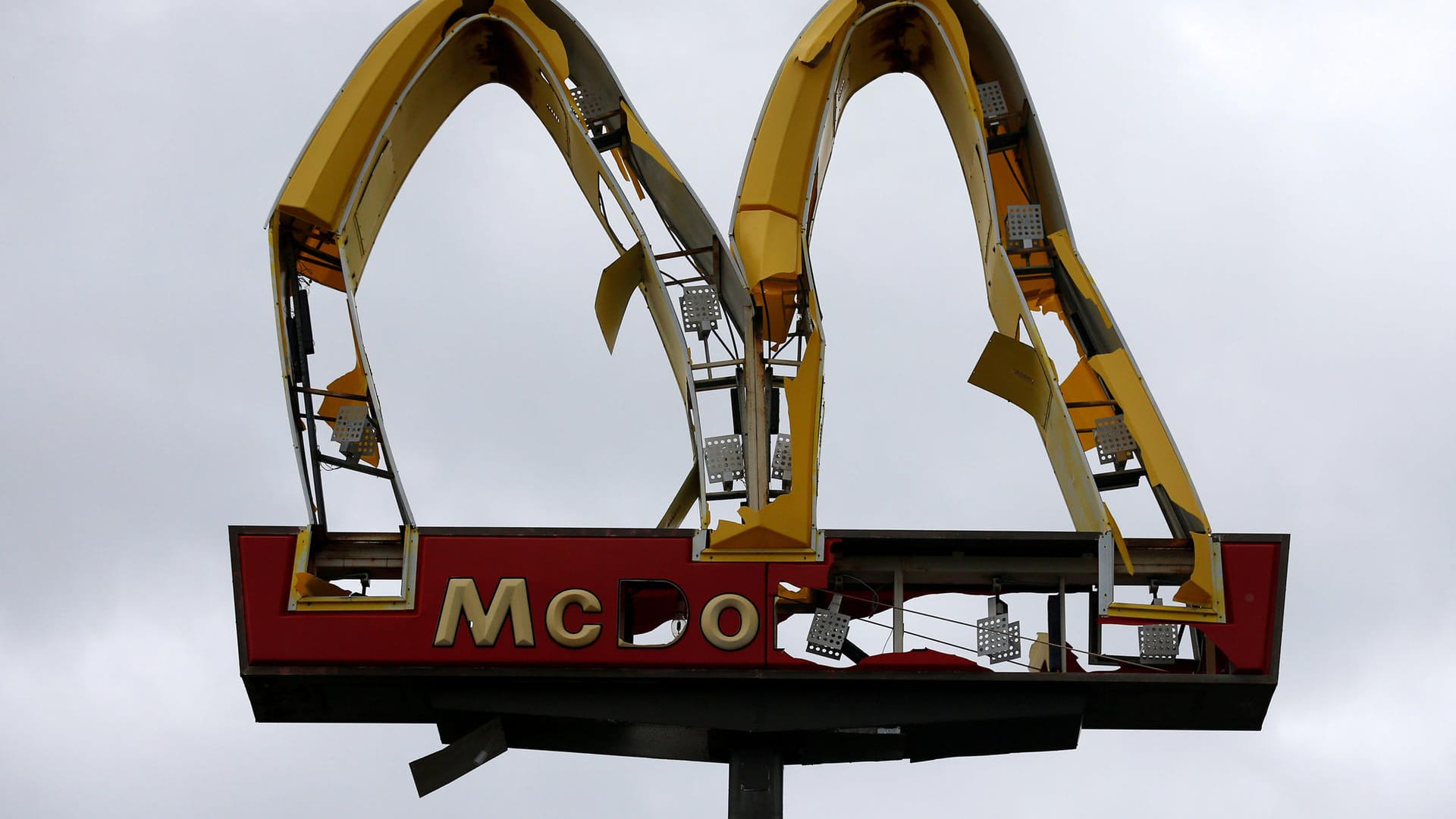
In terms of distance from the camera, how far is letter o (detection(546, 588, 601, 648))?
27.2 m

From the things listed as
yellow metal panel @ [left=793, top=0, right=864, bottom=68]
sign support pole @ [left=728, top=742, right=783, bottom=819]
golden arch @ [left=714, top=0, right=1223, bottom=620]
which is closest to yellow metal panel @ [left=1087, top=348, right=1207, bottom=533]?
golden arch @ [left=714, top=0, right=1223, bottom=620]

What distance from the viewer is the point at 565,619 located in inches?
1075

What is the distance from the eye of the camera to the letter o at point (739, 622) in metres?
27.1

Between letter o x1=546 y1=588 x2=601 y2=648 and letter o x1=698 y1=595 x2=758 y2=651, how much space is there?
121 centimetres

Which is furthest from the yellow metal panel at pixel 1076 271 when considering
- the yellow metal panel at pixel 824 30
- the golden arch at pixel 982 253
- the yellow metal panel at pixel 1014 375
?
the yellow metal panel at pixel 824 30

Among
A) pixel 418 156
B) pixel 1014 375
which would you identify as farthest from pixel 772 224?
pixel 418 156

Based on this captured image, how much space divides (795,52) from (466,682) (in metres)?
8.90

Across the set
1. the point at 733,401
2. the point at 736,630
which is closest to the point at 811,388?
the point at 733,401

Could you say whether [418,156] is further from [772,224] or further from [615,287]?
[772,224]

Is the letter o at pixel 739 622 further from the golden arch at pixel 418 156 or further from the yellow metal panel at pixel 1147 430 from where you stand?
the yellow metal panel at pixel 1147 430

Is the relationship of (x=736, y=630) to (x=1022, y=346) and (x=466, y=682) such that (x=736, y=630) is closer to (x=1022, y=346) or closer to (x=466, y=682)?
(x=466, y=682)

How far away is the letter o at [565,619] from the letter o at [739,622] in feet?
3.96

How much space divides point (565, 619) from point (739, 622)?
1.95m

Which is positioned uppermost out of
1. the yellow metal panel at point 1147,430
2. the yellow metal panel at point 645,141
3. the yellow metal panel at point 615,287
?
the yellow metal panel at point 645,141
